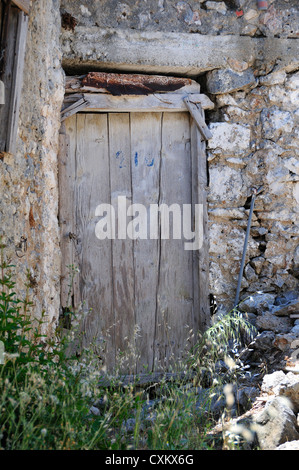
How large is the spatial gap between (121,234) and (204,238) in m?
0.64

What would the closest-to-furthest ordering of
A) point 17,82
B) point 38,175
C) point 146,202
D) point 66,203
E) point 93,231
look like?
point 17,82, point 38,175, point 66,203, point 93,231, point 146,202

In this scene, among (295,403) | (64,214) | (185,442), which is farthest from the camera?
(64,214)

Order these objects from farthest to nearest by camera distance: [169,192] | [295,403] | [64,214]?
[169,192] < [64,214] < [295,403]

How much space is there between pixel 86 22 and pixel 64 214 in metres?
1.40

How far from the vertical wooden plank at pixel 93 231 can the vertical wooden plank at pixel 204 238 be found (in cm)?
66

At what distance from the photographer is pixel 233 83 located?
441 centimetres

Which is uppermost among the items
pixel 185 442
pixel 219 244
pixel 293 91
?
pixel 293 91

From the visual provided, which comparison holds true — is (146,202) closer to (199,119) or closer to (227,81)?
(199,119)

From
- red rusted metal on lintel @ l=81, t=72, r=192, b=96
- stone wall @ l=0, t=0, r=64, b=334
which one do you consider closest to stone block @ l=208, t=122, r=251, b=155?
red rusted metal on lintel @ l=81, t=72, r=192, b=96

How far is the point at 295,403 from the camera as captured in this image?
3.14m

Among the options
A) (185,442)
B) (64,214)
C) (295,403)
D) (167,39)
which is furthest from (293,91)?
(185,442)

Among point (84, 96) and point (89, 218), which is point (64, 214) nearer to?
point (89, 218)

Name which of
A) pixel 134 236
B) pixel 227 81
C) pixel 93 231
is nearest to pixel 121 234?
pixel 134 236

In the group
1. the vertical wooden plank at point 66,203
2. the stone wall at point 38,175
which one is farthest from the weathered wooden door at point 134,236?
the stone wall at point 38,175
